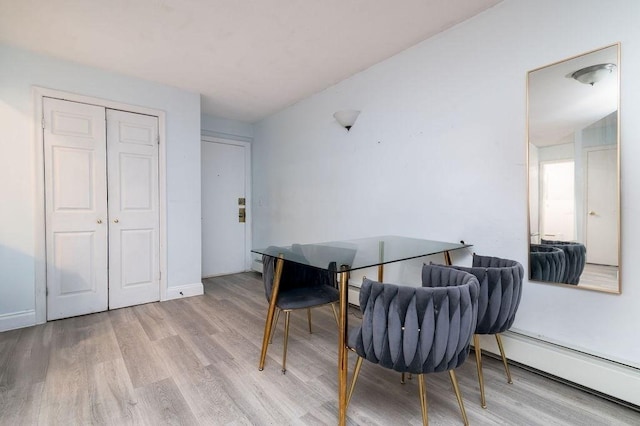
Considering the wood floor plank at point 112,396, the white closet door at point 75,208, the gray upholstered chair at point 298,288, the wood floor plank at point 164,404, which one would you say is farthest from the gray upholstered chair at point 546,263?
the white closet door at point 75,208

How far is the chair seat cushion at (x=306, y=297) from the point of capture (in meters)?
1.93

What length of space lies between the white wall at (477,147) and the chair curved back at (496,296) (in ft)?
1.49

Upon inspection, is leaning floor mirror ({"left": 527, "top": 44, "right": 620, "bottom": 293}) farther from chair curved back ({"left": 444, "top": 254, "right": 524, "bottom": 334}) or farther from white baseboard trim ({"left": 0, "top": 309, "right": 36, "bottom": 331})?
white baseboard trim ({"left": 0, "top": 309, "right": 36, "bottom": 331})

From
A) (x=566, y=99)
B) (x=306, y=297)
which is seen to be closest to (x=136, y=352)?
(x=306, y=297)

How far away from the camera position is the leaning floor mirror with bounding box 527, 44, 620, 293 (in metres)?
1.58

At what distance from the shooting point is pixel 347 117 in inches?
118

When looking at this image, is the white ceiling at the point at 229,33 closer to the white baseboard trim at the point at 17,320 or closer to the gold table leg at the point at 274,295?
the gold table leg at the point at 274,295

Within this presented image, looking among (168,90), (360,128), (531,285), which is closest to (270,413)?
(531,285)

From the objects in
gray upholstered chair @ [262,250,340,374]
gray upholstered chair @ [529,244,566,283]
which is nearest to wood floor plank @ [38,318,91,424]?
gray upholstered chair @ [262,250,340,374]

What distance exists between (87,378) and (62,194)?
73.6 inches

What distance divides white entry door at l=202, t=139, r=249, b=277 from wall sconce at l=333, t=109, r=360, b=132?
2260 mm

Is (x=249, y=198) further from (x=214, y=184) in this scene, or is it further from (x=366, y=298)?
(x=366, y=298)

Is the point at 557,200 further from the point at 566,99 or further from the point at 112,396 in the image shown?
the point at 112,396

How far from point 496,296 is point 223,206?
Result: 3933mm
